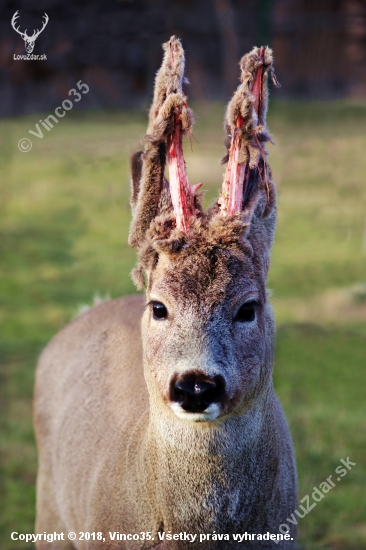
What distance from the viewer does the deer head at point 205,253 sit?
11.6 ft

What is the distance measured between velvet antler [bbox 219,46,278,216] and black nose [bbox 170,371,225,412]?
773mm

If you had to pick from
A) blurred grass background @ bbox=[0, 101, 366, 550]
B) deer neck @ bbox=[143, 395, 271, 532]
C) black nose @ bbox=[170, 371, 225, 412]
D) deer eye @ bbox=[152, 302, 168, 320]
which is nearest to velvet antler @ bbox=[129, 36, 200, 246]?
deer eye @ bbox=[152, 302, 168, 320]

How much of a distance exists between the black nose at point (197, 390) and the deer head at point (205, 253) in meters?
0.02

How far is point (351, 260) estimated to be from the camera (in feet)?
43.9

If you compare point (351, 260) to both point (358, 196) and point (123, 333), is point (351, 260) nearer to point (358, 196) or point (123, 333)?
point (358, 196)

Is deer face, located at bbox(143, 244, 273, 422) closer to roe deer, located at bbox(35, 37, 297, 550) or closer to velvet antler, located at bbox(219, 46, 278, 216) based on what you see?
roe deer, located at bbox(35, 37, 297, 550)

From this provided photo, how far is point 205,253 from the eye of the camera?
365 cm

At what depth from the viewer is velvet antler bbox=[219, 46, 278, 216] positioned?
370cm

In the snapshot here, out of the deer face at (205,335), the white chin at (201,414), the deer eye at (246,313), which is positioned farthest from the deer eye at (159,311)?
the white chin at (201,414)

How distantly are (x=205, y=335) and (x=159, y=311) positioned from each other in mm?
309

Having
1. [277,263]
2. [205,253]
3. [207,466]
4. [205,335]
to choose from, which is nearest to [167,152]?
[205,253]

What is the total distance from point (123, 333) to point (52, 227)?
10.8m

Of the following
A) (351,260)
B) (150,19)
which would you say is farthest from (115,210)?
(351,260)

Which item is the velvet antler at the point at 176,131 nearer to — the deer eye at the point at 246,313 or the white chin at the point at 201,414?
the deer eye at the point at 246,313
